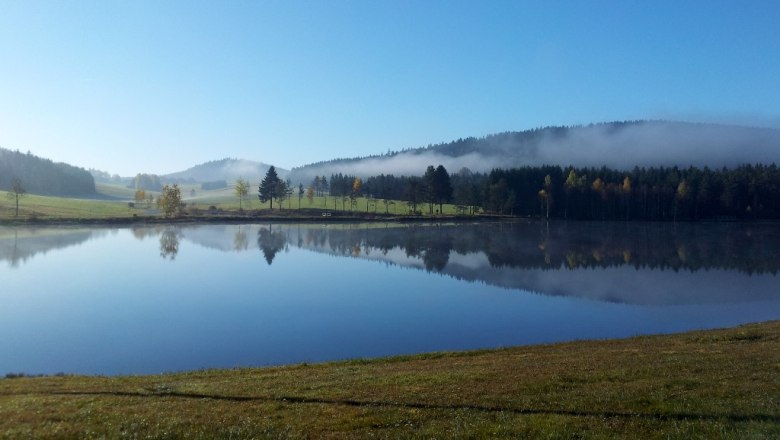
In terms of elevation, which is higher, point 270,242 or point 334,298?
point 270,242

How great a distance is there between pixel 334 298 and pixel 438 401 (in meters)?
27.2

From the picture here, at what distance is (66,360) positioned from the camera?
24391 mm

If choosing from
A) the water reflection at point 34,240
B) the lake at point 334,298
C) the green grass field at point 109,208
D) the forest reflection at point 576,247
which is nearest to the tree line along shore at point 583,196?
the green grass field at point 109,208

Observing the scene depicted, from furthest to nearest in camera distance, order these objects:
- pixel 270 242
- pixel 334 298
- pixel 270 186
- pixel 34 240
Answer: pixel 270 186, pixel 270 242, pixel 34 240, pixel 334 298

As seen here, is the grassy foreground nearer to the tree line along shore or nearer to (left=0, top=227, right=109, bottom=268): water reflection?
(left=0, top=227, right=109, bottom=268): water reflection

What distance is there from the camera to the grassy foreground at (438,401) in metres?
10.9

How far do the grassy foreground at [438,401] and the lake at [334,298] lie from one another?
7.91 m

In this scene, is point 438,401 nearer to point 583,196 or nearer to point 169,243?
point 169,243

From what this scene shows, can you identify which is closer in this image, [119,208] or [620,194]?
[620,194]

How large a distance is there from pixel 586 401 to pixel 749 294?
40.4m

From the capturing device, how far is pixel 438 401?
13.2m

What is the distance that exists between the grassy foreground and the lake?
791 cm

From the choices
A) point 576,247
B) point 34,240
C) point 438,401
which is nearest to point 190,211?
point 34,240

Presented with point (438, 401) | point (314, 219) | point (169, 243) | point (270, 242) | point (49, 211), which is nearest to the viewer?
point (438, 401)
